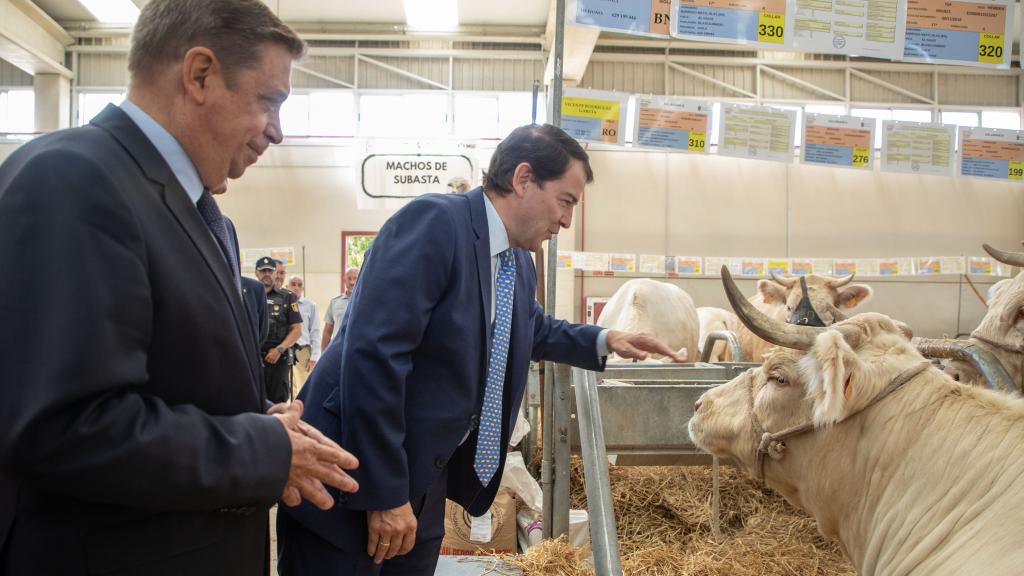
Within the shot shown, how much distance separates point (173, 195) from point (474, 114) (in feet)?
44.8

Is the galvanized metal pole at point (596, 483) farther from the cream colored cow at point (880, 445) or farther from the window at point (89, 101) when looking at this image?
the window at point (89, 101)

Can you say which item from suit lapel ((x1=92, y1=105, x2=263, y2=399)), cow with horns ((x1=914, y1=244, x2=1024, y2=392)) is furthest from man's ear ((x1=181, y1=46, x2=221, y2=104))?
cow with horns ((x1=914, y1=244, x2=1024, y2=392))

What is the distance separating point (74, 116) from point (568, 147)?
14.9 meters

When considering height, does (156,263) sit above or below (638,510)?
above

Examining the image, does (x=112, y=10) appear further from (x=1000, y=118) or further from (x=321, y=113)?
(x=1000, y=118)

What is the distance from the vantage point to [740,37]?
467cm

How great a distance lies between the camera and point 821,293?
271 inches

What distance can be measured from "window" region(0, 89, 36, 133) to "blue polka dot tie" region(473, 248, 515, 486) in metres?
15.4

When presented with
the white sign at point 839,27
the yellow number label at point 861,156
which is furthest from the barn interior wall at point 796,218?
the white sign at point 839,27

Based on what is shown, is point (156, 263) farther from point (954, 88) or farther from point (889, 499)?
point (954, 88)

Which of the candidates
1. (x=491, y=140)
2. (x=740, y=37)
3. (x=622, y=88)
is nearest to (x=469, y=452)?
(x=740, y=37)

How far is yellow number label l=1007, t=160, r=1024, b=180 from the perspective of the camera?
6.23m

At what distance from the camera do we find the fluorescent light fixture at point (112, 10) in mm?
12859

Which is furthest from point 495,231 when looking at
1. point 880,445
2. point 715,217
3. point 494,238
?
point 715,217
